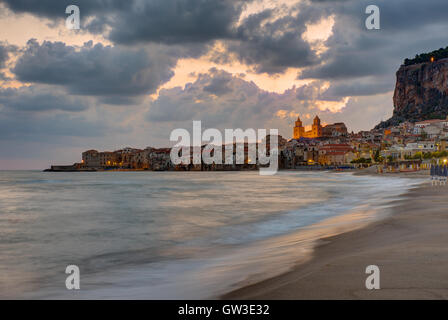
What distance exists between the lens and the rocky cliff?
17088 cm

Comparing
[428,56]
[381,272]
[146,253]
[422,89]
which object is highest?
[428,56]

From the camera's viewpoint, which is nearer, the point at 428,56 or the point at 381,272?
the point at 381,272

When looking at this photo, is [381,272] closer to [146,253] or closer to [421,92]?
[146,253]

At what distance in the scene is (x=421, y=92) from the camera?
180625mm

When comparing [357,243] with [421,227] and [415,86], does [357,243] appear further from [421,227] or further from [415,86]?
[415,86]

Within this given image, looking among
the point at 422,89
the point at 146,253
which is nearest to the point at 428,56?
the point at 422,89

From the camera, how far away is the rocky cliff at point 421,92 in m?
171

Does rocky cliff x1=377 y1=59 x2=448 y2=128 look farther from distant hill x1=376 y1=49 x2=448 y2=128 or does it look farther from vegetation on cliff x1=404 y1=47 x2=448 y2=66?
vegetation on cliff x1=404 y1=47 x2=448 y2=66

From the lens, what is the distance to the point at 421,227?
294 inches

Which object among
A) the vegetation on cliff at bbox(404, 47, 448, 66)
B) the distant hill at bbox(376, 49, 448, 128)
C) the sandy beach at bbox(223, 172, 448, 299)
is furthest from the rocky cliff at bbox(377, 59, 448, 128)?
the sandy beach at bbox(223, 172, 448, 299)

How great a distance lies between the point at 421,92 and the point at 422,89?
163cm

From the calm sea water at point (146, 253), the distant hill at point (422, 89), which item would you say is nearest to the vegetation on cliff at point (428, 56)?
the distant hill at point (422, 89)

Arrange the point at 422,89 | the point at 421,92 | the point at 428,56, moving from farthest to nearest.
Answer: the point at 428,56 < the point at 421,92 < the point at 422,89

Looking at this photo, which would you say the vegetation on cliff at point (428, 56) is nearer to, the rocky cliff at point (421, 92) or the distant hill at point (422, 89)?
the distant hill at point (422, 89)
